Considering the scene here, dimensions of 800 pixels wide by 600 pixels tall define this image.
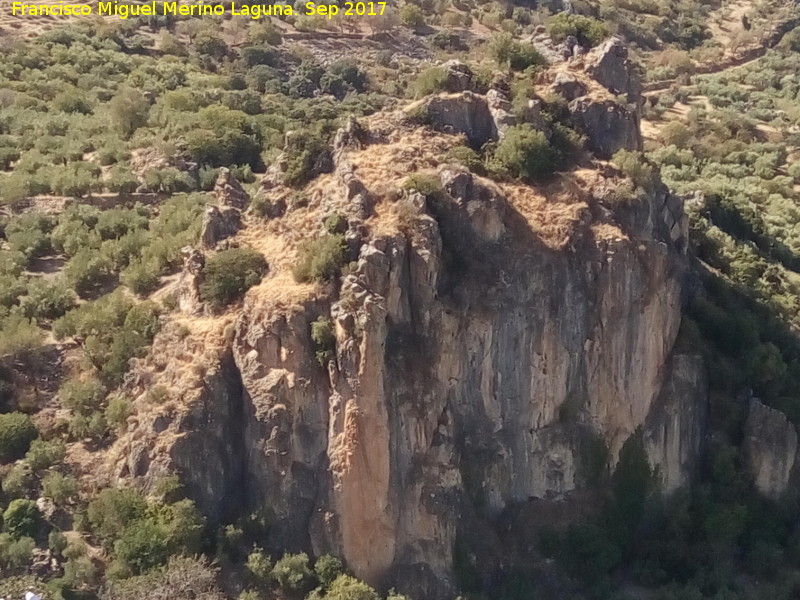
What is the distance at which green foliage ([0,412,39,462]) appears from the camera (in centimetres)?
2702

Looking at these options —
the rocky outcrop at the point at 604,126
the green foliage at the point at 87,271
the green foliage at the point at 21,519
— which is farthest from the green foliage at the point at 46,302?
the rocky outcrop at the point at 604,126

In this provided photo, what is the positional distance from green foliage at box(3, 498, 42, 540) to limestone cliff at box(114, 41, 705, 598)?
2.91 meters

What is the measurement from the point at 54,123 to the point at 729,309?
3633 centimetres

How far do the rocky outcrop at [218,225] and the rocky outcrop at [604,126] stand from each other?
41.4 ft

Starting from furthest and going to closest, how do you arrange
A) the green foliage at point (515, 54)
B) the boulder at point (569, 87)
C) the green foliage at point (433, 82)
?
1. the green foliage at point (515, 54)
2. the boulder at point (569, 87)
3. the green foliage at point (433, 82)

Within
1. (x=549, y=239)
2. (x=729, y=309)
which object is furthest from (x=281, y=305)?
(x=729, y=309)

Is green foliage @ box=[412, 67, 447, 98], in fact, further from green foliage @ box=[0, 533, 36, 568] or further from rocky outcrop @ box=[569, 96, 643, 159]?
green foliage @ box=[0, 533, 36, 568]

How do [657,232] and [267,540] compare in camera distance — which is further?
[657,232]

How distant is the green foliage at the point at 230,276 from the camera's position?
26938mm

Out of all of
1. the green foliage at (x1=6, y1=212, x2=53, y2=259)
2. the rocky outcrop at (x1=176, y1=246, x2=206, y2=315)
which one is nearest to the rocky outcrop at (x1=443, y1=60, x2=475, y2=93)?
the rocky outcrop at (x1=176, y1=246, x2=206, y2=315)

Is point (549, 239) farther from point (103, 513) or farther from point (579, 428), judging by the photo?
point (103, 513)

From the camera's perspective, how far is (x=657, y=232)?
29.3m

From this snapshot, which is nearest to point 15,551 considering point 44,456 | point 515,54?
point 44,456

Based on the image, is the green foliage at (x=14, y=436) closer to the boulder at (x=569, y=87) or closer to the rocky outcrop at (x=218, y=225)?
the rocky outcrop at (x=218, y=225)
